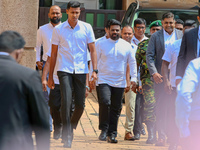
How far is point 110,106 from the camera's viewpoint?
28.4 feet

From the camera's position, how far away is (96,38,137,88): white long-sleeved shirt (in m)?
8.56

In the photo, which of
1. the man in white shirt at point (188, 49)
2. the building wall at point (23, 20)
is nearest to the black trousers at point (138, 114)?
the building wall at point (23, 20)

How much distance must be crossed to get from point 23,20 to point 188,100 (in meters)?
4.81

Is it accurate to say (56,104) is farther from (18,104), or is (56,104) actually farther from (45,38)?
(18,104)

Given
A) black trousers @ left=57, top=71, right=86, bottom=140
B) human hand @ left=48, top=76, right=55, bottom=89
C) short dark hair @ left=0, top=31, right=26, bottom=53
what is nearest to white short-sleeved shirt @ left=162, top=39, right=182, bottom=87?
black trousers @ left=57, top=71, right=86, bottom=140

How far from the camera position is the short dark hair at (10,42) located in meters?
3.77

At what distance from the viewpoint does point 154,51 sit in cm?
842

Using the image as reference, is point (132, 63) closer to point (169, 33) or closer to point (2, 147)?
point (169, 33)

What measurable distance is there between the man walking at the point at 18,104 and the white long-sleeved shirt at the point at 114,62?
15.8ft

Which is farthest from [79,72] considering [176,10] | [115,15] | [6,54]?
[115,15]

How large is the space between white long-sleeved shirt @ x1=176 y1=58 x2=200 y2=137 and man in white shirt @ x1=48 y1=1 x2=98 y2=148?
11.5ft

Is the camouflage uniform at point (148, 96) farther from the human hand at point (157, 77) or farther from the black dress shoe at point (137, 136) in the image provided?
the human hand at point (157, 77)

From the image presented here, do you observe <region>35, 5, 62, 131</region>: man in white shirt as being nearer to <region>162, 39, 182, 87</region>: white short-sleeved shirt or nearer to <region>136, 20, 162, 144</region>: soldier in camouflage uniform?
<region>136, 20, 162, 144</region>: soldier in camouflage uniform

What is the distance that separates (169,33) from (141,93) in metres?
1.17
